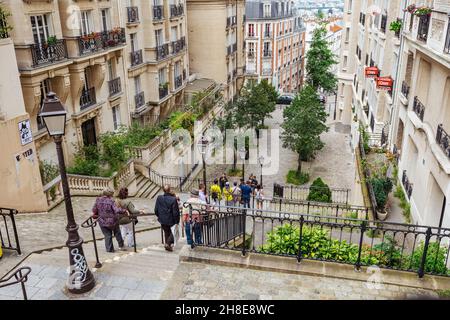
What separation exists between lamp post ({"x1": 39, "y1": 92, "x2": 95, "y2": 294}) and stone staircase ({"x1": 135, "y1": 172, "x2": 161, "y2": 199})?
39.4 feet

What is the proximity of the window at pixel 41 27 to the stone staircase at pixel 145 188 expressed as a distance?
7.63 m

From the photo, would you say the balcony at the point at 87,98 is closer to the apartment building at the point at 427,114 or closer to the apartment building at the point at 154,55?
the apartment building at the point at 154,55

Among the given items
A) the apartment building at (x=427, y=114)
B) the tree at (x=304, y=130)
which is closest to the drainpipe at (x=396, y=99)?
the apartment building at (x=427, y=114)

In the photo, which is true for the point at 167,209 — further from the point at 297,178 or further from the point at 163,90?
the point at 163,90

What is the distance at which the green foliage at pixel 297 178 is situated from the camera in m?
25.2

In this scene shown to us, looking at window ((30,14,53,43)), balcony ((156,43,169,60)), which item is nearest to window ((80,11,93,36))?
window ((30,14,53,43))

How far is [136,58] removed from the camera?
24.0 meters

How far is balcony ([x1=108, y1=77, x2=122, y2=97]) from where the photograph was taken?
2144 centimetres

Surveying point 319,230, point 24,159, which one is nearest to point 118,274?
point 319,230

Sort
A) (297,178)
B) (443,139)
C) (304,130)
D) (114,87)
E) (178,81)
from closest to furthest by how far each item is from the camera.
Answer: (443,139) < (114,87) < (297,178) < (304,130) < (178,81)

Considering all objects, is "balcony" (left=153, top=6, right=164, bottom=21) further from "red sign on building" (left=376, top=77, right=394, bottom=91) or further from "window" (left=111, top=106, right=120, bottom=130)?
"red sign on building" (left=376, top=77, right=394, bottom=91)

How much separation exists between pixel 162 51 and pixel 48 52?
1102cm

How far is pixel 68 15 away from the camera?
1714 centimetres

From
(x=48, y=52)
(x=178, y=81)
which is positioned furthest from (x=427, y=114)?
(x=178, y=81)
